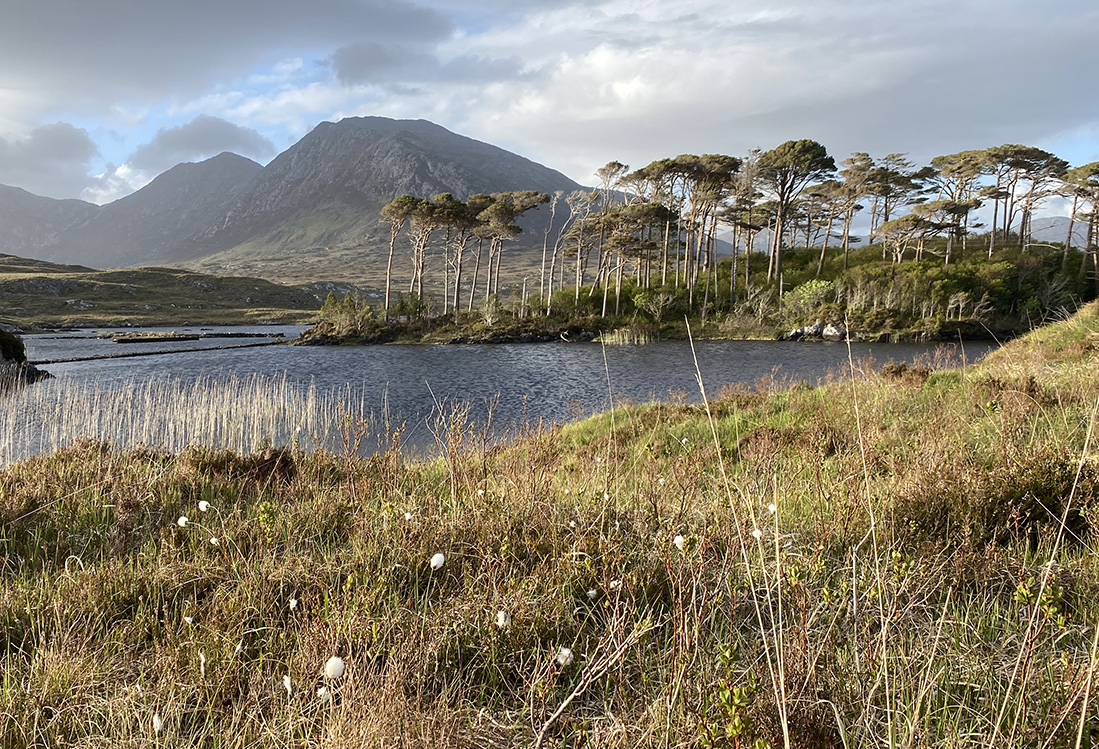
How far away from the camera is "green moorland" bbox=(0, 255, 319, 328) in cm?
7138

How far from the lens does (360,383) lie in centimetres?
2284

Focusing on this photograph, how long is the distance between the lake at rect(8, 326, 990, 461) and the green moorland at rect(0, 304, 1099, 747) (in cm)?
325

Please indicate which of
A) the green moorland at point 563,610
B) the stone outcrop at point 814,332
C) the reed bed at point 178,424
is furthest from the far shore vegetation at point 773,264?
the green moorland at point 563,610

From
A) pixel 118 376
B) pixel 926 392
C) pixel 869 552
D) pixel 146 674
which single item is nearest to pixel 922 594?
pixel 869 552

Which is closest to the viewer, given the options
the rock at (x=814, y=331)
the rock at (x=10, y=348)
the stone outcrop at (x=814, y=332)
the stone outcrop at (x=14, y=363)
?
the stone outcrop at (x=14, y=363)

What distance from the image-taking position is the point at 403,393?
19984mm

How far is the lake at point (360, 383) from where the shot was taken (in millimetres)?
11820

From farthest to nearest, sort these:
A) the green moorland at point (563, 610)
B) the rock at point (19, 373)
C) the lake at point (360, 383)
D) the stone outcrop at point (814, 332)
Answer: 1. the stone outcrop at point (814, 332)
2. the rock at point (19, 373)
3. the lake at point (360, 383)
4. the green moorland at point (563, 610)

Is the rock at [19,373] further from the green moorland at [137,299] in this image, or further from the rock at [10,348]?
the green moorland at [137,299]

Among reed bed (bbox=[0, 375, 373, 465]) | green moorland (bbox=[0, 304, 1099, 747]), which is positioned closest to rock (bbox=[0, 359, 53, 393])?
reed bed (bbox=[0, 375, 373, 465])

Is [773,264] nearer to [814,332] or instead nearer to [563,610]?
[814,332]

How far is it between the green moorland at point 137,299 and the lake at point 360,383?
1284 inches

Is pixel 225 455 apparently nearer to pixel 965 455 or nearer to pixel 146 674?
pixel 146 674

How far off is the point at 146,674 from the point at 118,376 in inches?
1163
